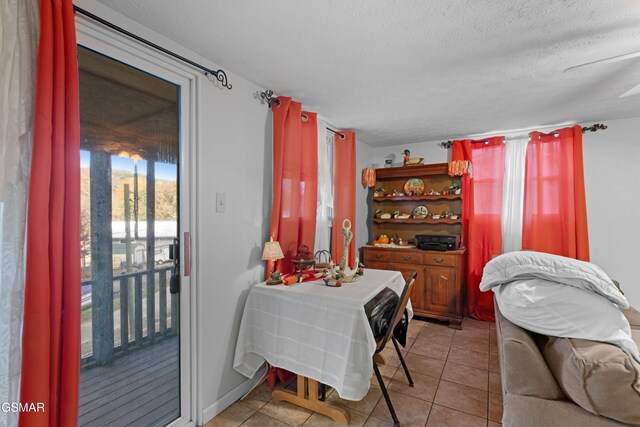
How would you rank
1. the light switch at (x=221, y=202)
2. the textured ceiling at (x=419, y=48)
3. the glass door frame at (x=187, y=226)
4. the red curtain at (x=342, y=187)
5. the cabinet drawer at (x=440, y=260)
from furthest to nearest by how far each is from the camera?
1. the cabinet drawer at (x=440, y=260)
2. the red curtain at (x=342, y=187)
3. the light switch at (x=221, y=202)
4. the glass door frame at (x=187, y=226)
5. the textured ceiling at (x=419, y=48)

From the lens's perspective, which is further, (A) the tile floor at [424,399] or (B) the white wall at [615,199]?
(B) the white wall at [615,199]

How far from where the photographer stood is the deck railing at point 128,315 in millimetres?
1470

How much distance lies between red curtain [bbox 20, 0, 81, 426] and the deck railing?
297 millimetres

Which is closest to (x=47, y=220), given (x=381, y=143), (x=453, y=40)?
(x=453, y=40)

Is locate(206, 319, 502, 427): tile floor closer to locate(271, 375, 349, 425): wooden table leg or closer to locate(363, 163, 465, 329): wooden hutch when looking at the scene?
locate(271, 375, 349, 425): wooden table leg

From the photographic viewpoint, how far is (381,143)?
4.18 metres

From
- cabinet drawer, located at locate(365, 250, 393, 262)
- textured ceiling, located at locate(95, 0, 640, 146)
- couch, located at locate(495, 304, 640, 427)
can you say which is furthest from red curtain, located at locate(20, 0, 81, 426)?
cabinet drawer, located at locate(365, 250, 393, 262)

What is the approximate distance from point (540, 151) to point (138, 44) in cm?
387

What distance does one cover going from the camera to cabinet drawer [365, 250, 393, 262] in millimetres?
3734

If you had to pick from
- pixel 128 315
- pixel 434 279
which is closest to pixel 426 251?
pixel 434 279

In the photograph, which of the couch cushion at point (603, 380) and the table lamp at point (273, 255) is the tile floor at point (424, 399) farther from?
the couch cushion at point (603, 380)

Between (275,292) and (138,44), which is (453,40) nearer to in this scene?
(138,44)

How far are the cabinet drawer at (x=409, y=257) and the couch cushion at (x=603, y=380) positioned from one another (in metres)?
2.45

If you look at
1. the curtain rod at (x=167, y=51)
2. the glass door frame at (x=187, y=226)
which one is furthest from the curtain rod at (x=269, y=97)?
the glass door frame at (x=187, y=226)
